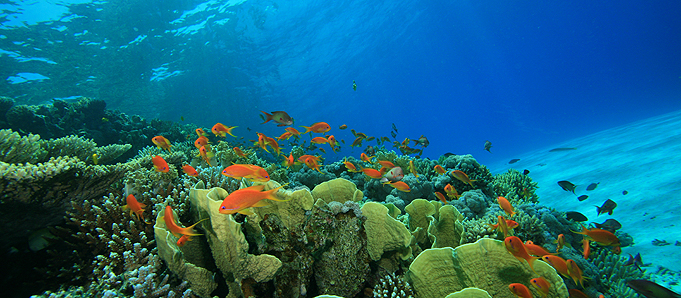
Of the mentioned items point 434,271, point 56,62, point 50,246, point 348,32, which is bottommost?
point 50,246

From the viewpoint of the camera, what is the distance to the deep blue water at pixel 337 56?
20.2 metres

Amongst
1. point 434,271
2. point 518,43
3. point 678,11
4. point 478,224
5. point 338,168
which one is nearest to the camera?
point 434,271

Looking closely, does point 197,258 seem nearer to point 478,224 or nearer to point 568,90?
point 478,224

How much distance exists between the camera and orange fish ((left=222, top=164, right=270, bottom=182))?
2152mm

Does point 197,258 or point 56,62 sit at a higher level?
point 56,62

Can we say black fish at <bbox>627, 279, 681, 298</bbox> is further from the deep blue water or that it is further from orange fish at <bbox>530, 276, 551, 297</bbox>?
the deep blue water

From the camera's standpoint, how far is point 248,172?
2193mm

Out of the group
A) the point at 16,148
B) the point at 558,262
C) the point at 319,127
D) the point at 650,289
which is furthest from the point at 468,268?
the point at 16,148

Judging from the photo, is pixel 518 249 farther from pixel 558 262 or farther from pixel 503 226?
pixel 503 226

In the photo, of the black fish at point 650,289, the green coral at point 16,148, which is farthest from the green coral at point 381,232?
the green coral at point 16,148

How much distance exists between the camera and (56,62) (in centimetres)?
1992

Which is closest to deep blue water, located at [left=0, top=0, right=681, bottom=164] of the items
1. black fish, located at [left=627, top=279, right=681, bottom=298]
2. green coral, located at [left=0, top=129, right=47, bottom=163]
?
green coral, located at [left=0, top=129, right=47, bottom=163]

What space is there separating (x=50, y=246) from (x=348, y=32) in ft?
139

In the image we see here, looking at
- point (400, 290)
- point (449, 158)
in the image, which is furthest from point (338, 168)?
point (400, 290)
